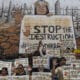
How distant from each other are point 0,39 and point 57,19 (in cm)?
61

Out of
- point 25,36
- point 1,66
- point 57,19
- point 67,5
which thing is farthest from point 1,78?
point 67,5

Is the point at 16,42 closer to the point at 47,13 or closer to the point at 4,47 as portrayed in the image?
the point at 4,47

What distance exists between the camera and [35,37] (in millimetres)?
2438

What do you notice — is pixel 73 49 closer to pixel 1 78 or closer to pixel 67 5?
pixel 67 5

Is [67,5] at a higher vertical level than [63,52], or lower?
higher

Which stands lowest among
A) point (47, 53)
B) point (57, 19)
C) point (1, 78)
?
point (1, 78)

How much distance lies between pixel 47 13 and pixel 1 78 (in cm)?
79

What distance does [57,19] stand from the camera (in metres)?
2.47

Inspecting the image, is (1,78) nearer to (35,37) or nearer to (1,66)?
(1,66)

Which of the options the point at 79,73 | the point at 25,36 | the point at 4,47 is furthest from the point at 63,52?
the point at 4,47

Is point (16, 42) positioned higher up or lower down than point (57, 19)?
lower down

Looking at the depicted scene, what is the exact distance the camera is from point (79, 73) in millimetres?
2396

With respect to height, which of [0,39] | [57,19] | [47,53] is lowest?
[47,53]

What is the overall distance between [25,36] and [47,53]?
0.28 m
